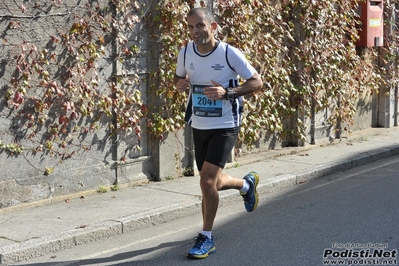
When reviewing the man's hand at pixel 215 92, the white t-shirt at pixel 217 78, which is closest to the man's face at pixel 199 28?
the white t-shirt at pixel 217 78

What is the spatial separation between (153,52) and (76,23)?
1.30 meters

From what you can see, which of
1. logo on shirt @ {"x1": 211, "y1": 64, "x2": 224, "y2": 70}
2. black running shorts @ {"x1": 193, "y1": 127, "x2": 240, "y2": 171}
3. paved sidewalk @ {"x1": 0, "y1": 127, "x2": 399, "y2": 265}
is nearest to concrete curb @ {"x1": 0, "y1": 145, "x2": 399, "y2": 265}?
paved sidewalk @ {"x1": 0, "y1": 127, "x2": 399, "y2": 265}

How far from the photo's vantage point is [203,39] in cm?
635

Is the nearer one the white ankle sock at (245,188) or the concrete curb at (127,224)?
the concrete curb at (127,224)

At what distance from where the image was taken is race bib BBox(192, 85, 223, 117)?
6430mm

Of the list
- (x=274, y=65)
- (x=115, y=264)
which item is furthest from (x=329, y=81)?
(x=115, y=264)

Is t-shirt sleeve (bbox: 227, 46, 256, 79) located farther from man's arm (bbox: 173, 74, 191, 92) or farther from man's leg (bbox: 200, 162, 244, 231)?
man's leg (bbox: 200, 162, 244, 231)

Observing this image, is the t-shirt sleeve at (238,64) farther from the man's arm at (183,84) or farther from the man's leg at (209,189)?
the man's leg at (209,189)

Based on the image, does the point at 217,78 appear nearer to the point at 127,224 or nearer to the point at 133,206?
the point at 127,224

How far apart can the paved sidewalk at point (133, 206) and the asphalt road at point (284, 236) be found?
4.5 inches

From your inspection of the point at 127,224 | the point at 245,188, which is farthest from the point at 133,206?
the point at 245,188

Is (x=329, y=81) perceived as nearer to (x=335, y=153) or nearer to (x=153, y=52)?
(x=335, y=153)

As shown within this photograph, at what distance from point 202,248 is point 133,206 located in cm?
181

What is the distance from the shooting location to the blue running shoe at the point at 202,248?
6355 mm
